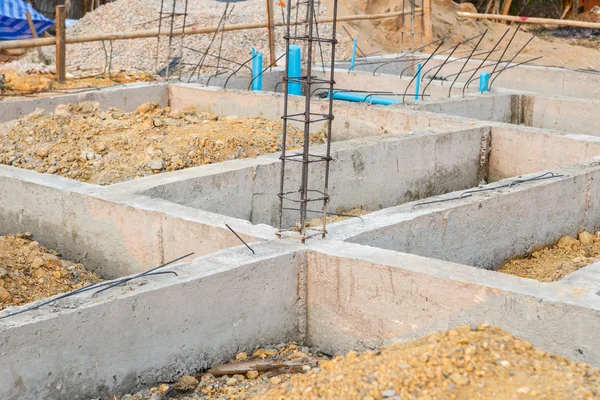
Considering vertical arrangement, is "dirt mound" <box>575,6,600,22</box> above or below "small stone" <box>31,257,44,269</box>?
above

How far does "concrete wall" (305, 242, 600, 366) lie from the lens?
16.6 feet

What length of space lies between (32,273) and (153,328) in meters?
1.97

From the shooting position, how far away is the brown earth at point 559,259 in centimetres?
745

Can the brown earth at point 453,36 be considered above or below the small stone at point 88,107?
above

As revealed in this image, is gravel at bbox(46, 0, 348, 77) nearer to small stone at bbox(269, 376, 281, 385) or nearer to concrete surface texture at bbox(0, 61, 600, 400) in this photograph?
concrete surface texture at bbox(0, 61, 600, 400)

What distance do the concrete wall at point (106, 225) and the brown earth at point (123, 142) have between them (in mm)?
1136

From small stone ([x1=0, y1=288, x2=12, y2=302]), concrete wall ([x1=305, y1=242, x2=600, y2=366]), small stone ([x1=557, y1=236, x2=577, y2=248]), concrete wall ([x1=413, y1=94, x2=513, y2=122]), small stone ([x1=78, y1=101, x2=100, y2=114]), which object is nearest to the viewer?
concrete wall ([x1=305, y1=242, x2=600, y2=366])

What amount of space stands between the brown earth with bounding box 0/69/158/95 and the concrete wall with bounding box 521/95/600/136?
213 inches

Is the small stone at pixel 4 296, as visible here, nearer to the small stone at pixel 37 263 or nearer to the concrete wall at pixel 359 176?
the small stone at pixel 37 263

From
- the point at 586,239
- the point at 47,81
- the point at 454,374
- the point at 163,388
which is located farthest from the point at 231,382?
the point at 47,81

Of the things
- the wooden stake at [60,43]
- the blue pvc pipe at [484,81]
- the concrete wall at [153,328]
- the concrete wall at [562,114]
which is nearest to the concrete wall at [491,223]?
the concrete wall at [153,328]

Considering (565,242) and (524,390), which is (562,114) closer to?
(565,242)

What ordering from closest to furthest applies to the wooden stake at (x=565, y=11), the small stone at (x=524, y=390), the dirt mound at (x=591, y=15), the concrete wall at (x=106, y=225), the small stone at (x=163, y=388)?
the small stone at (x=524, y=390)
the small stone at (x=163, y=388)
the concrete wall at (x=106, y=225)
the wooden stake at (x=565, y=11)
the dirt mound at (x=591, y=15)

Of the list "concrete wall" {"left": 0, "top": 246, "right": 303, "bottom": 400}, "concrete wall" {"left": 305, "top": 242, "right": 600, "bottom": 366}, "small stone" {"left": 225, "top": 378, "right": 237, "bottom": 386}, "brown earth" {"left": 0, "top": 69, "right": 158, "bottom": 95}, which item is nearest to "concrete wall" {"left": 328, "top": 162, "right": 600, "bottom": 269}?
"concrete wall" {"left": 305, "top": 242, "right": 600, "bottom": 366}
